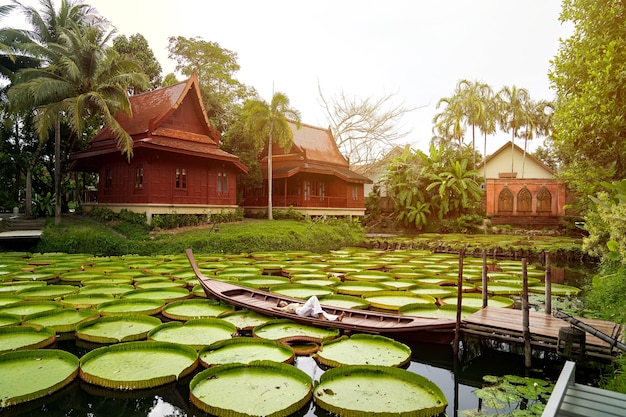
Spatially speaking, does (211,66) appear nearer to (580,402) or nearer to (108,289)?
(108,289)

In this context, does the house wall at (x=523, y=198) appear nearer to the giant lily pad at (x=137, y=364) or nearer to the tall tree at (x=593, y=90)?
the tall tree at (x=593, y=90)

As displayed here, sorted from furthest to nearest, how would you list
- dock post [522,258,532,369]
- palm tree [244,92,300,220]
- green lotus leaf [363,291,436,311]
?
palm tree [244,92,300,220], green lotus leaf [363,291,436,311], dock post [522,258,532,369]

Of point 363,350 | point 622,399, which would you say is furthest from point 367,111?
point 622,399

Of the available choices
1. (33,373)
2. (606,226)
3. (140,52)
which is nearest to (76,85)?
(140,52)

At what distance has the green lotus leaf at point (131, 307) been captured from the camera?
7.75 metres

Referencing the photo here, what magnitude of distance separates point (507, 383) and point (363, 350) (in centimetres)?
A: 196

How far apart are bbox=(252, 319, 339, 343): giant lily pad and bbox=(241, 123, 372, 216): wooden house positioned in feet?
66.5

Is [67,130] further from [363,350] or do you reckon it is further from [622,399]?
[622,399]

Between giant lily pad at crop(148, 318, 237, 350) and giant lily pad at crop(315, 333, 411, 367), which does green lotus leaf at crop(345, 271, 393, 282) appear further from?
giant lily pad at crop(148, 318, 237, 350)

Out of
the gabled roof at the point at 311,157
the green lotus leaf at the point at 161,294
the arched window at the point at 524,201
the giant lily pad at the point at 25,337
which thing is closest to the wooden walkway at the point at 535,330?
the green lotus leaf at the point at 161,294

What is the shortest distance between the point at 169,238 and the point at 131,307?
33.3 ft

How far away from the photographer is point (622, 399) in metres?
2.51

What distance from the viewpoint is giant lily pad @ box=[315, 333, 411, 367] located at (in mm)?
5633

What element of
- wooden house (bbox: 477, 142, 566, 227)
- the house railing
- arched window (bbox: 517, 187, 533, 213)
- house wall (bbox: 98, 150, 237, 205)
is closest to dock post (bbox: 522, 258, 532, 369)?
house wall (bbox: 98, 150, 237, 205)
